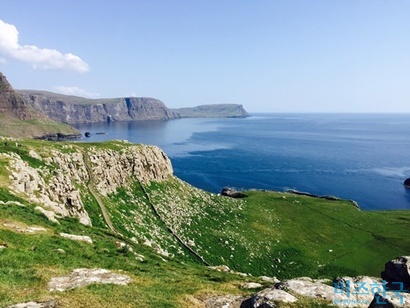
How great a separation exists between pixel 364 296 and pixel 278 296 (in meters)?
5.51

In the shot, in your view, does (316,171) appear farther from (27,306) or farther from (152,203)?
(27,306)

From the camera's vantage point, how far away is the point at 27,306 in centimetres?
1589

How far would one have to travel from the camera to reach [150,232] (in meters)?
58.5

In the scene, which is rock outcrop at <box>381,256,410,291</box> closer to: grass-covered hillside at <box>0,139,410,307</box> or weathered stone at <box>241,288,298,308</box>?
grass-covered hillside at <box>0,139,410,307</box>

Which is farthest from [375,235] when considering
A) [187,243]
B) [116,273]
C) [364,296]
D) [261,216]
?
[116,273]

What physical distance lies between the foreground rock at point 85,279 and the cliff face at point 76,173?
49.2 feet

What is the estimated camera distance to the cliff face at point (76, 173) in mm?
43000

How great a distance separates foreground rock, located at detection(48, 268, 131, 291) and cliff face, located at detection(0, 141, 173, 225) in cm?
1498

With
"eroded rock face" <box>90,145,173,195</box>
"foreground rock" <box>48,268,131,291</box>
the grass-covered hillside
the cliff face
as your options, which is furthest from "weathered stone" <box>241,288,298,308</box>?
"eroded rock face" <box>90,145,173,195</box>

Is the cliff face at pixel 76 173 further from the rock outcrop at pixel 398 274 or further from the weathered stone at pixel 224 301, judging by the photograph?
the rock outcrop at pixel 398 274

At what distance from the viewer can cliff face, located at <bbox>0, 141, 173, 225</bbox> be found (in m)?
43.0

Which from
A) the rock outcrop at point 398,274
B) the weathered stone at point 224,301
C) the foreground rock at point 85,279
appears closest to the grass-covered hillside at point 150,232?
the weathered stone at point 224,301

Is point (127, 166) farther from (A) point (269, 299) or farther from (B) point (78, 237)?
(A) point (269, 299)

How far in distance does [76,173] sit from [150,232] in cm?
2005
